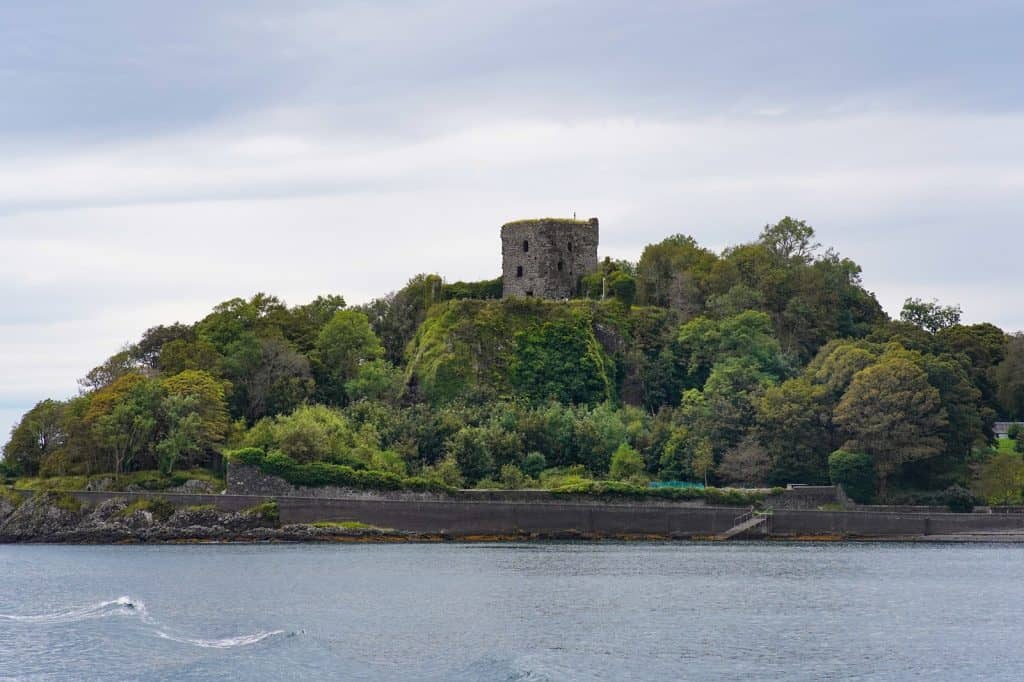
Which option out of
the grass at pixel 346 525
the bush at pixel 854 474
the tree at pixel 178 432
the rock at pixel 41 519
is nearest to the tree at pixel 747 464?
the bush at pixel 854 474

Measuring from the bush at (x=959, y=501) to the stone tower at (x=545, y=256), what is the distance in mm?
28480

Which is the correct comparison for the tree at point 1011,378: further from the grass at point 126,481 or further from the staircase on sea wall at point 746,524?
the grass at point 126,481

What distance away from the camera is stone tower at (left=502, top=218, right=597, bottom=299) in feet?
298

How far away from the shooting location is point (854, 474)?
232 feet

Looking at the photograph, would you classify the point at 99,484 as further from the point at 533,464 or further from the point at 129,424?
the point at 533,464

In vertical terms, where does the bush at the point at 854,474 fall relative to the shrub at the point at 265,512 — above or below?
above

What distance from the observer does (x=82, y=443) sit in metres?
70.4

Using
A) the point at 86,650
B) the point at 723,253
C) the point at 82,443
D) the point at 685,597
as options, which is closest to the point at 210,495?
the point at 82,443

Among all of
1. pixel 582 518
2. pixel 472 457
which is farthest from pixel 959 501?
pixel 472 457

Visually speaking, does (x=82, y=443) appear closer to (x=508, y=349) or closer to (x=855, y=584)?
(x=508, y=349)

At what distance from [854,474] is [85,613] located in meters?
42.1

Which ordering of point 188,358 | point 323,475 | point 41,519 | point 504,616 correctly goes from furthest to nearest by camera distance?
point 188,358 → point 323,475 → point 41,519 → point 504,616

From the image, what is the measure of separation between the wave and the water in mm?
86

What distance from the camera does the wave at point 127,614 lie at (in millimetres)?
33875
